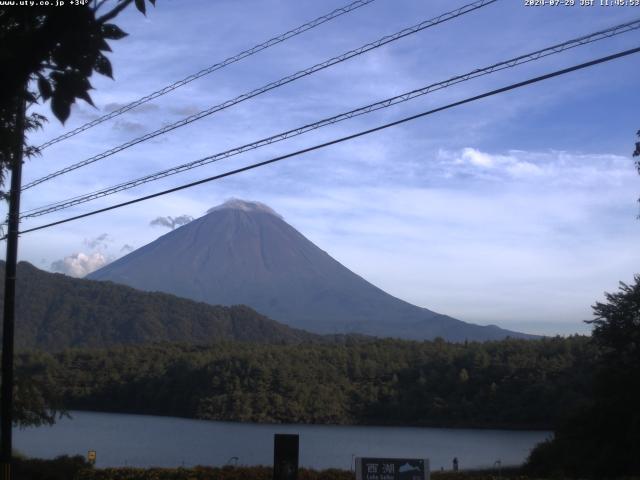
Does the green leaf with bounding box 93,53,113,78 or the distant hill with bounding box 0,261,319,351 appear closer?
the green leaf with bounding box 93,53,113,78

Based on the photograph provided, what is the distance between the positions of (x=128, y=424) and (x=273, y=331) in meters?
103

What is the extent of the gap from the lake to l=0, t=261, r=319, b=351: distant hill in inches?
3499

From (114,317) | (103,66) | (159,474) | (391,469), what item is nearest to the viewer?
(103,66)

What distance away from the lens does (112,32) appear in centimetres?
412

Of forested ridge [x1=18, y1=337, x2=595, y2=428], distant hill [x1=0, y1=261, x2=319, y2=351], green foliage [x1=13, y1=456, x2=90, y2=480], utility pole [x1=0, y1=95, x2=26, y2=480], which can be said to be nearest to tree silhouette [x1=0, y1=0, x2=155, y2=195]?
utility pole [x1=0, y1=95, x2=26, y2=480]

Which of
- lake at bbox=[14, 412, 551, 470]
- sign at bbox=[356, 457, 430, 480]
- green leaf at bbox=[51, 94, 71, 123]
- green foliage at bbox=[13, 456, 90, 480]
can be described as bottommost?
lake at bbox=[14, 412, 551, 470]

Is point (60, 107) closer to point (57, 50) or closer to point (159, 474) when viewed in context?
point (57, 50)

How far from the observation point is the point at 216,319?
157 meters

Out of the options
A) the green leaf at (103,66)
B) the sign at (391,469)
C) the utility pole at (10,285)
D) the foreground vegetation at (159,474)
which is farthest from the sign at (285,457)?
the green leaf at (103,66)

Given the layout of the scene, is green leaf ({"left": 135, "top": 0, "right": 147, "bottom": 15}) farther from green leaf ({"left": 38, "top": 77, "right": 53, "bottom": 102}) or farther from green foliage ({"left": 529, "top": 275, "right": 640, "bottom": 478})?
green foliage ({"left": 529, "top": 275, "right": 640, "bottom": 478})

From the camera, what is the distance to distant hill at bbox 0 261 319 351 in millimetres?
145750

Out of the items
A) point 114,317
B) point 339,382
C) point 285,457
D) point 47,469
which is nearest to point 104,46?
point 285,457

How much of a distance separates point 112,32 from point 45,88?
51 cm

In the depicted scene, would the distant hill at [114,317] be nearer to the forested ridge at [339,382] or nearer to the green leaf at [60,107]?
the forested ridge at [339,382]
